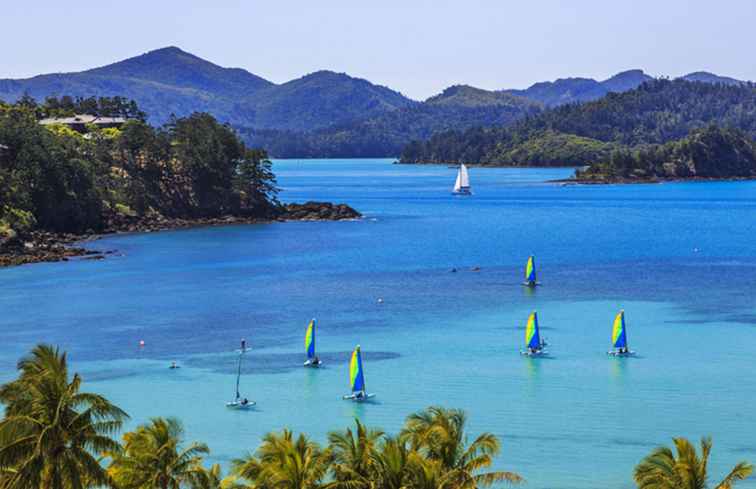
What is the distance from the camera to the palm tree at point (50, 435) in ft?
76.2

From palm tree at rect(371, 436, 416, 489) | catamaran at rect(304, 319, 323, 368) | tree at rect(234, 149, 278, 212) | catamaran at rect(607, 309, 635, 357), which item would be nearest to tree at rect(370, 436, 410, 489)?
palm tree at rect(371, 436, 416, 489)

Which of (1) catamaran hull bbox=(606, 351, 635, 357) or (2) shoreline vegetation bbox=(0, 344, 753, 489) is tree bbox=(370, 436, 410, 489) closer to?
(2) shoreline vegetation bbox=(0, 344, 753, 489)

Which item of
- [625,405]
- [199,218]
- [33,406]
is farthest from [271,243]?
[33,406]

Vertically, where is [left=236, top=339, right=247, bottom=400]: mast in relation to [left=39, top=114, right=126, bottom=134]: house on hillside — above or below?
below

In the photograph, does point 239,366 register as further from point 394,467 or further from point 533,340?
point 394,467

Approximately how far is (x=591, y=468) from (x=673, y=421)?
6.92 meters

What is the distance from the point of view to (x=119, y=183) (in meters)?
133

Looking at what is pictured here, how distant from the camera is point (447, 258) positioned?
10256 cm

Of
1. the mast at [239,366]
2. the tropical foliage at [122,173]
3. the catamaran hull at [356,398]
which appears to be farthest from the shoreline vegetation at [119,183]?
the catamaran hull at [356,398]

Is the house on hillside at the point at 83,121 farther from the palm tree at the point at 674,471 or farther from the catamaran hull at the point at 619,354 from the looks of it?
the palm tree at the point at 674,471

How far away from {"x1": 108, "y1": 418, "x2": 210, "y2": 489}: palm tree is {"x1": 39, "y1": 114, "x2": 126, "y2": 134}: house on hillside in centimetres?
13660

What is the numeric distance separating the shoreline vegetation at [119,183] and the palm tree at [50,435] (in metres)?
76.3

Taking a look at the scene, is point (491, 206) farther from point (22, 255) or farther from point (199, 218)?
point (22, 255)

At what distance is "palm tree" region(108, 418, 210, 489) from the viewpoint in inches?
988
